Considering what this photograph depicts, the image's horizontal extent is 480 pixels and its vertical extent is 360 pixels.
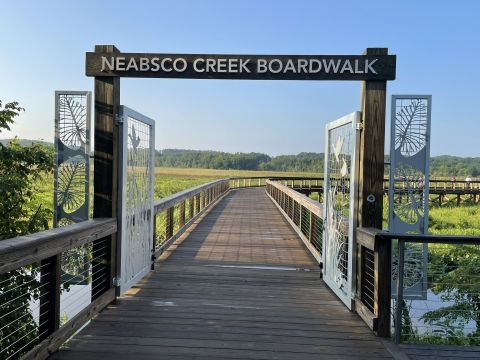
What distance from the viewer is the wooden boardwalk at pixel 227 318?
3596 mm

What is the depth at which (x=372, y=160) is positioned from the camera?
185 inches

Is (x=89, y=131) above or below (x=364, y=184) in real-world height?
above

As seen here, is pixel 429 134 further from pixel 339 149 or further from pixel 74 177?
pixel 74 177

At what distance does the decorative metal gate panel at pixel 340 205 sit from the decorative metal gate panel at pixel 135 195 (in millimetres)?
2244

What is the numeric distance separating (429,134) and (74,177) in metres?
3.49

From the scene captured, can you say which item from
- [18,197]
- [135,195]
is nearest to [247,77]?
[135,195]

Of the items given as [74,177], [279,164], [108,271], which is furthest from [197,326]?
[279,164]

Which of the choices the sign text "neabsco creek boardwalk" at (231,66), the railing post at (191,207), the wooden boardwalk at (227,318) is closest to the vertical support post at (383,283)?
the wooden boardwalk at (227,318)

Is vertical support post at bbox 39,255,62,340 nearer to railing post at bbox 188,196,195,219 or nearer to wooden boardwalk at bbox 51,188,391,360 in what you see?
wooden boardwalk at bbox 51,188,391,360

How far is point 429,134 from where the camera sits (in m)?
4.60

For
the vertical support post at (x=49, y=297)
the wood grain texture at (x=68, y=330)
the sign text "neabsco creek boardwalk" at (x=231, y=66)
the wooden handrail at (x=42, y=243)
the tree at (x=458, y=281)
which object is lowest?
the tree at (x=458, y=281)

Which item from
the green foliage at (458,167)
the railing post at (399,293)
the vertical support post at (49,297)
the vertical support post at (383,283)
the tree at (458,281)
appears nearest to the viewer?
the vertical support post at (49,297)

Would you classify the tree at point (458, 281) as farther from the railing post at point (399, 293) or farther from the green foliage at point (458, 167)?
the green foliage at point (458, 167)

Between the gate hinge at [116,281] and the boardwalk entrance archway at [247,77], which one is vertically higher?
the boardwalk entrance archway at [247,77]
